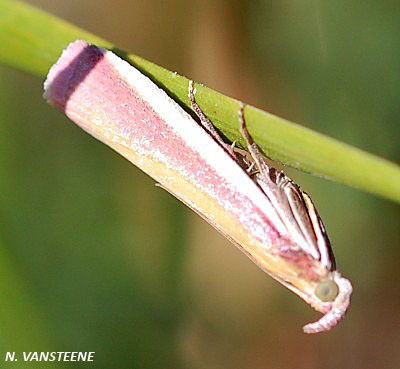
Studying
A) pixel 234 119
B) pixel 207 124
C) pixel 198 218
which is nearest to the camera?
pixel 234 119

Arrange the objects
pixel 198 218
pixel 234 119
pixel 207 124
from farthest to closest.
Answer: pixel 198 218 → pixel 207 124 → pixel 234 119

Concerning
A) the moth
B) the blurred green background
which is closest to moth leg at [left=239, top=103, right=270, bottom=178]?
the moth

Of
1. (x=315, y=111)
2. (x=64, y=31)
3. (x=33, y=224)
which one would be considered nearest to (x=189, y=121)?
(x=64, y=31)

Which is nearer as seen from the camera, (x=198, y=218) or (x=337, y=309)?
(x=337, y=309)

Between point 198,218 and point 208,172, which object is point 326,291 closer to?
point 208,172

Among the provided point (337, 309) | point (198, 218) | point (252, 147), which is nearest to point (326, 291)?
point (337, 309)

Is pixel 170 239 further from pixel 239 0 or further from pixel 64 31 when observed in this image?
pixel 64 31

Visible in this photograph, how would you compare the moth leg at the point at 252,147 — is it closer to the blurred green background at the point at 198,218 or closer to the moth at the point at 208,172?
the moth at the point at 208,172

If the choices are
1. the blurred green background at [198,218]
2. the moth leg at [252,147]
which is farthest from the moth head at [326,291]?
the blurred green background at [198,218]
